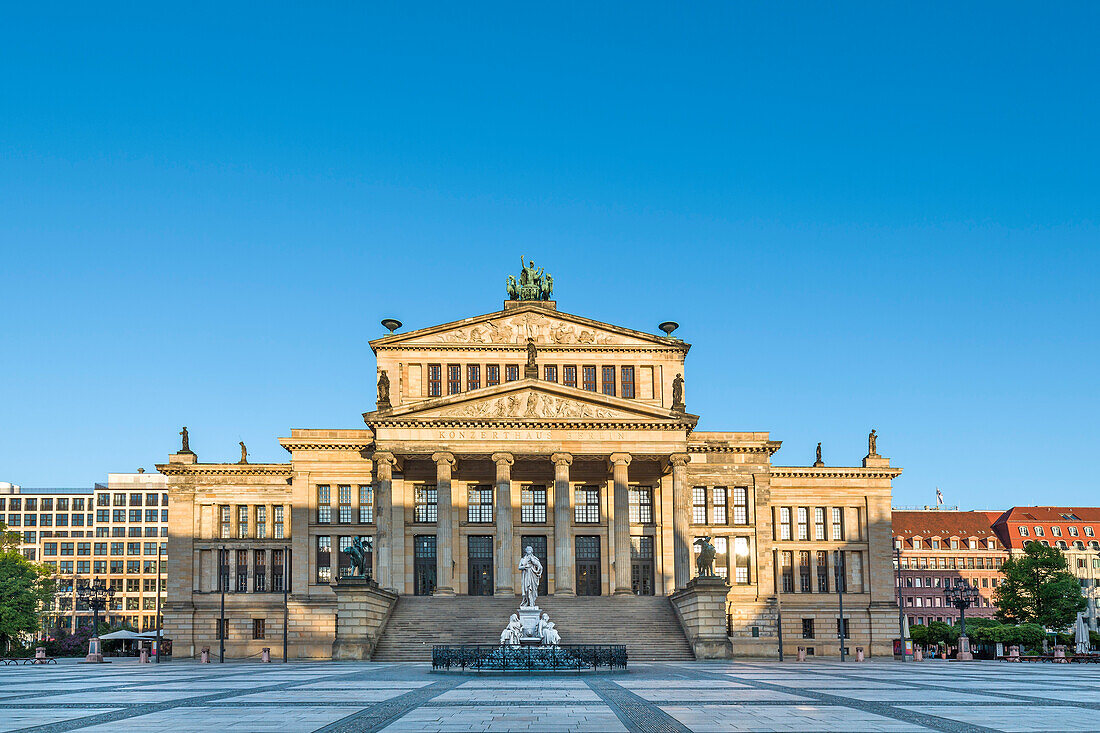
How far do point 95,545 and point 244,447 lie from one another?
89398 millimetres

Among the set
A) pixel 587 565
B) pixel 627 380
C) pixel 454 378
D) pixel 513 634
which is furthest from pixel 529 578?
pixel 627 380

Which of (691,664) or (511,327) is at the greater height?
(511,327)

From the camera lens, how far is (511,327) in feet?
263

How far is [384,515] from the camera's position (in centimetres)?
7156

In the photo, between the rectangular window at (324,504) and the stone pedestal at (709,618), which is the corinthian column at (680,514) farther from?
the rectangular window at (324,504)

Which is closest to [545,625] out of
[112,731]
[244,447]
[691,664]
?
[691,664]

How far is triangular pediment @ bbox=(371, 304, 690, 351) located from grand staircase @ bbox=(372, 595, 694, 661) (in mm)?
20709

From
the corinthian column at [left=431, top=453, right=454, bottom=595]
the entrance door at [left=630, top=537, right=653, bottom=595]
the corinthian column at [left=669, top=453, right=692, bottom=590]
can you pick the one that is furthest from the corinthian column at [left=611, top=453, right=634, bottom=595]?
the corinthian column at [left=431, top=453, right=454, bottom=595]

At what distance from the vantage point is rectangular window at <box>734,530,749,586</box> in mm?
81375

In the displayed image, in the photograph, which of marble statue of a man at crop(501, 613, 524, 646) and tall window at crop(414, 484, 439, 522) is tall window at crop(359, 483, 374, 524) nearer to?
tall window at crop(414, 484, 439, 522)

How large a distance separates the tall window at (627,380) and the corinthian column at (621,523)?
9.83 m

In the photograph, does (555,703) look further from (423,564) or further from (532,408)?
(423,564)

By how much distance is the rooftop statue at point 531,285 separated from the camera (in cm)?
8381

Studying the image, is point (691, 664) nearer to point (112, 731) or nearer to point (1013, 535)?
point (112, 731)
